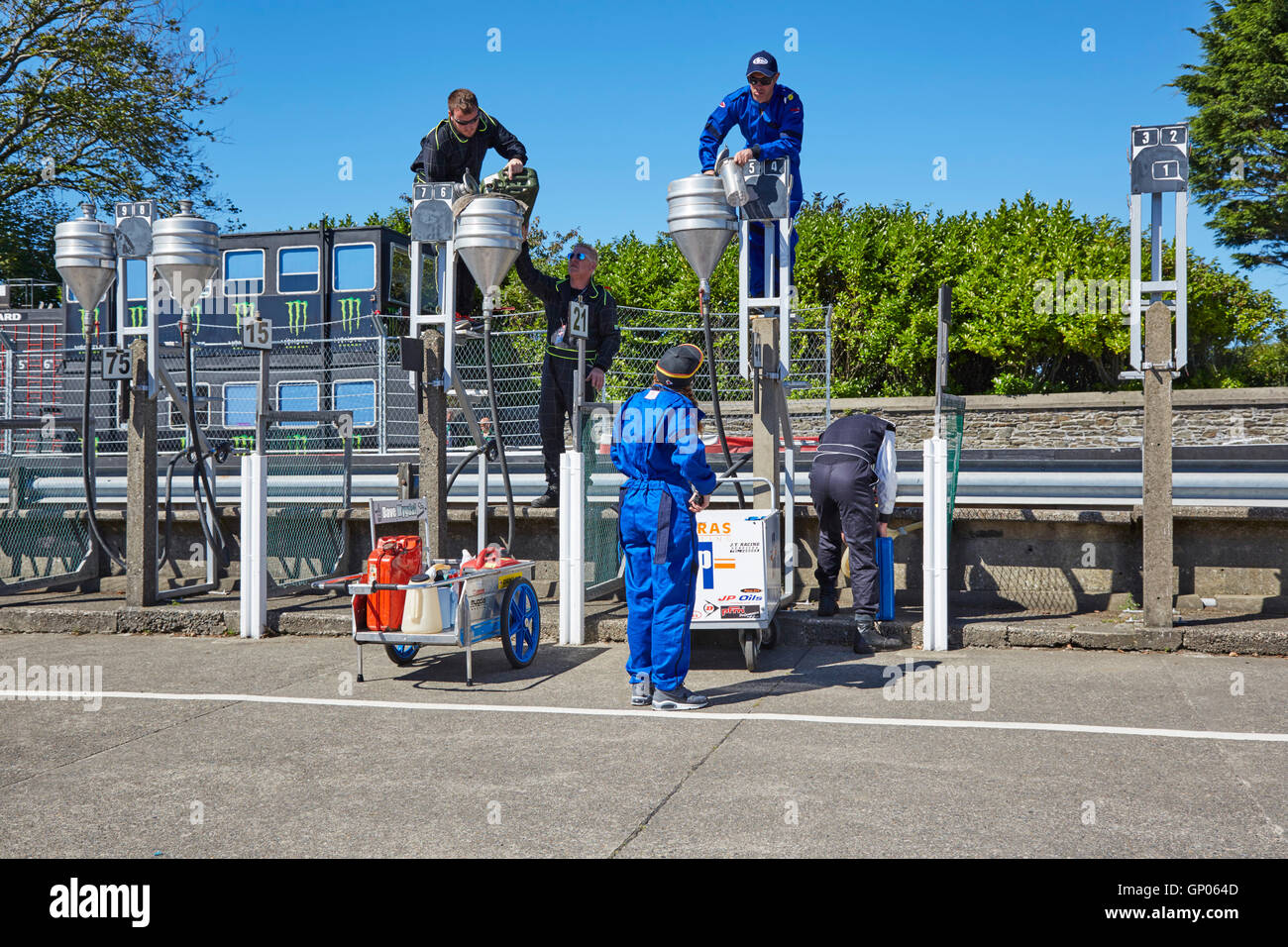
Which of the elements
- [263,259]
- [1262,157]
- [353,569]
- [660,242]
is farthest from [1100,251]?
[353,569]

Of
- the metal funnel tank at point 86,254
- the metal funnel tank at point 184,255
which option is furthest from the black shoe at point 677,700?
the metal funnel tank at point 86,254

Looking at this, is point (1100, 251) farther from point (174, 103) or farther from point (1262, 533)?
point (174, 103)

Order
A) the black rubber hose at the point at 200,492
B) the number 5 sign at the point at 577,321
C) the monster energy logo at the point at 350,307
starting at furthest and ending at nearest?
the monster energy logo at the point at 350,307, the black rubber hose at the point at 200,492, the number 5 sign at the point at 577,321

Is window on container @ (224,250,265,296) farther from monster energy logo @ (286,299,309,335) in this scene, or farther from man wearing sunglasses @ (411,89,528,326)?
man wearing sunglasses @ (411,89,528,326)

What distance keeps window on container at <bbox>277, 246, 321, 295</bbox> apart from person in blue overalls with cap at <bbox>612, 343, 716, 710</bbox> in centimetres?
1334

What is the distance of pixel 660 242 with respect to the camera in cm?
3022

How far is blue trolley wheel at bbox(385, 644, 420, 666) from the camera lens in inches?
289

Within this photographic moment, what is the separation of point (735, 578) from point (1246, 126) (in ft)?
96.2

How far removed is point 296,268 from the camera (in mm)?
18531

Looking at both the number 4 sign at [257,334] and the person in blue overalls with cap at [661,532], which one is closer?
the person in blue overalls with cap at [661,532]

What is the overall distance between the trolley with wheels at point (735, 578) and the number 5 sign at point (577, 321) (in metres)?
1.77

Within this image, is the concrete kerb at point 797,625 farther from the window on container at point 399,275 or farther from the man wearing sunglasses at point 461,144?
the window on container at point 399,275

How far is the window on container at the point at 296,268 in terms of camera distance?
1838cm
